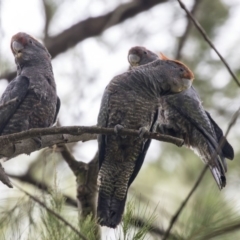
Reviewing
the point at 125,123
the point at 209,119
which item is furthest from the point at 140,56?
the point at 125,123

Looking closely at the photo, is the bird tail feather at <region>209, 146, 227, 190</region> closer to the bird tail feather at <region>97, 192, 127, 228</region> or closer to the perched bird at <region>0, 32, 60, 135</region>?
the bird tail feather at <region>97, 192, 127, 228</region>

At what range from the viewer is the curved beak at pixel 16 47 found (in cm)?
469

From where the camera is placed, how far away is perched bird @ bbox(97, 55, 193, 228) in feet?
13.6

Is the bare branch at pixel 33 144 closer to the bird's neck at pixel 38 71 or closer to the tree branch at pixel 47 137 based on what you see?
the tree branch at pixel 47 137

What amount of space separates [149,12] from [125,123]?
2697 mm

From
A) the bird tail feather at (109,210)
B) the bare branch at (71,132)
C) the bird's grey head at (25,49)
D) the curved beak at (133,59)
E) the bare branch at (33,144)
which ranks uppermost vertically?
the bare branch at (71,132)

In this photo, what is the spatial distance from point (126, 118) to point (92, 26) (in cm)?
244

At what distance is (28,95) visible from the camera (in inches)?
174

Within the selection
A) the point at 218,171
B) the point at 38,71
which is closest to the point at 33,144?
the point at 38,71

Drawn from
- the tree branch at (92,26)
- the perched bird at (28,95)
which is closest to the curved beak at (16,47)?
the perched bird at (28,95)

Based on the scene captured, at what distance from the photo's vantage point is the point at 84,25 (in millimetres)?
6359

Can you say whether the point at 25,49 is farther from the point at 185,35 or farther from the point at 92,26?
the point at 185,35

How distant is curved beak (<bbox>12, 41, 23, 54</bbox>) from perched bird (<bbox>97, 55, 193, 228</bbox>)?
0.87 meters

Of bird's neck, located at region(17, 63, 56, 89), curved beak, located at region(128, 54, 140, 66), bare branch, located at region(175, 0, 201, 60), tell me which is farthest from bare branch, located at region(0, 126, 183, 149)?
bare branch, located at region(175, 0, 201, 60)
